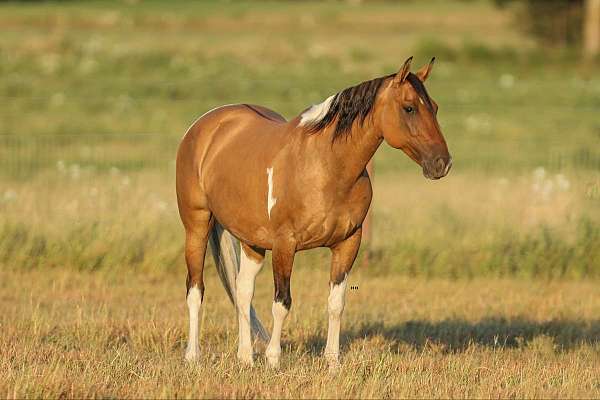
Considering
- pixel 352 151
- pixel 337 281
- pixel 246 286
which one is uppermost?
pixel 352 151

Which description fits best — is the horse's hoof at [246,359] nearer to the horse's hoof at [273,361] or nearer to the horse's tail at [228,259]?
the horse's hoof at [273,361]

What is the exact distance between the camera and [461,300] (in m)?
12.9

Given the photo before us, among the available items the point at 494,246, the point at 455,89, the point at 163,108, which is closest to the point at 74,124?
the point at 163,108

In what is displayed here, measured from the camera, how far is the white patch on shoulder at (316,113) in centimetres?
877

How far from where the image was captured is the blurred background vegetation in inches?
569

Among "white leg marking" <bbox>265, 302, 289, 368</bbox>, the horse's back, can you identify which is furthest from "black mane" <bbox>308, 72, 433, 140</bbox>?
"white leg marking" <bbox>265, 302, 289, 368</bbox>

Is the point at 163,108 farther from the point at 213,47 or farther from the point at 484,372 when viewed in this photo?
the point at 484,372

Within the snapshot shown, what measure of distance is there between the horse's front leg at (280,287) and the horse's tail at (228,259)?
39.8 inches

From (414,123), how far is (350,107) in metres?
0.56

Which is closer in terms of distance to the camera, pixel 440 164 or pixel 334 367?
pixel 440 164

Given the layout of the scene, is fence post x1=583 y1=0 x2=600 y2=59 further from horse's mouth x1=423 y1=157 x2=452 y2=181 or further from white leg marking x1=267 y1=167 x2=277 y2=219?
horse's mouth x1=423 y1=157 x2=452 y2=181

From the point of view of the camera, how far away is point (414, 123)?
27.0 feet

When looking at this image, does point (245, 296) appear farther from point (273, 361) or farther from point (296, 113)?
point (296, 113)

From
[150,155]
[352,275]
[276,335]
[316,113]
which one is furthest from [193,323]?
[150,155]
